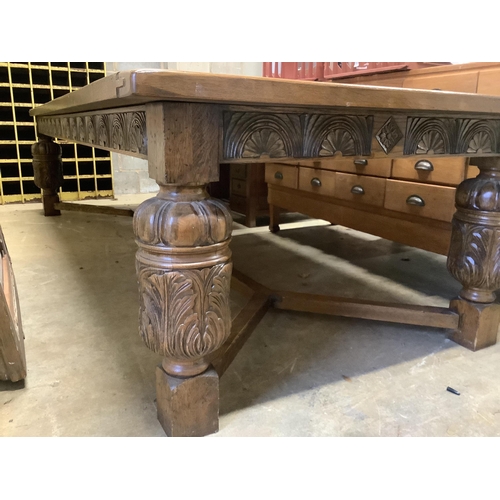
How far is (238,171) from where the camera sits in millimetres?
Result: 3115

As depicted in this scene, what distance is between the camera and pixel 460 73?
1739mm

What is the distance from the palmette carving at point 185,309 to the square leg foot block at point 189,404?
67mm

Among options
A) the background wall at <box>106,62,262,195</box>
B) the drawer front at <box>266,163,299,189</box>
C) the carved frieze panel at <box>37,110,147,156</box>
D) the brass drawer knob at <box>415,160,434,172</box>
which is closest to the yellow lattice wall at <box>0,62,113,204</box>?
the background wall at <box>106,62,262,195</box>

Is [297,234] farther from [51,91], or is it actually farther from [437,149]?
[51,91]

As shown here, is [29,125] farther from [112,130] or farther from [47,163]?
[112,130]

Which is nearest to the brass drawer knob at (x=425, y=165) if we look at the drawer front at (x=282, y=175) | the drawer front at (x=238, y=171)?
the drawer front at (x=282, y=175)

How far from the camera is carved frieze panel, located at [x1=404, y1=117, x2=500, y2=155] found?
1033 millimetres

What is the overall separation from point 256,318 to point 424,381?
0.49 meters

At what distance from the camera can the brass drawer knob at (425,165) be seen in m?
1.67

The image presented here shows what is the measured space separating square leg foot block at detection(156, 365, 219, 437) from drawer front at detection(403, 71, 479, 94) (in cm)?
146

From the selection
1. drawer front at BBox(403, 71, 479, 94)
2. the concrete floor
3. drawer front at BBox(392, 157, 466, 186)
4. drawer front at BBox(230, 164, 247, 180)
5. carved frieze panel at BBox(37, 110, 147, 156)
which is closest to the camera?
carved frieze panel at BBox(37, 110, 147, 156)

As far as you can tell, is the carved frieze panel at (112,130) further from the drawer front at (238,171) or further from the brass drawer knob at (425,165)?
the drawer front at (238,171)

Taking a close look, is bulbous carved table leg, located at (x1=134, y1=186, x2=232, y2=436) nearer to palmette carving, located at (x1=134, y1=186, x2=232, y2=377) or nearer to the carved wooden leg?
palmette carving, located at (x1=134, y1=186, x2=232, y2=377)

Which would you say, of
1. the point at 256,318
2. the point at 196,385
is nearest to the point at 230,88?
the point at 196,385
